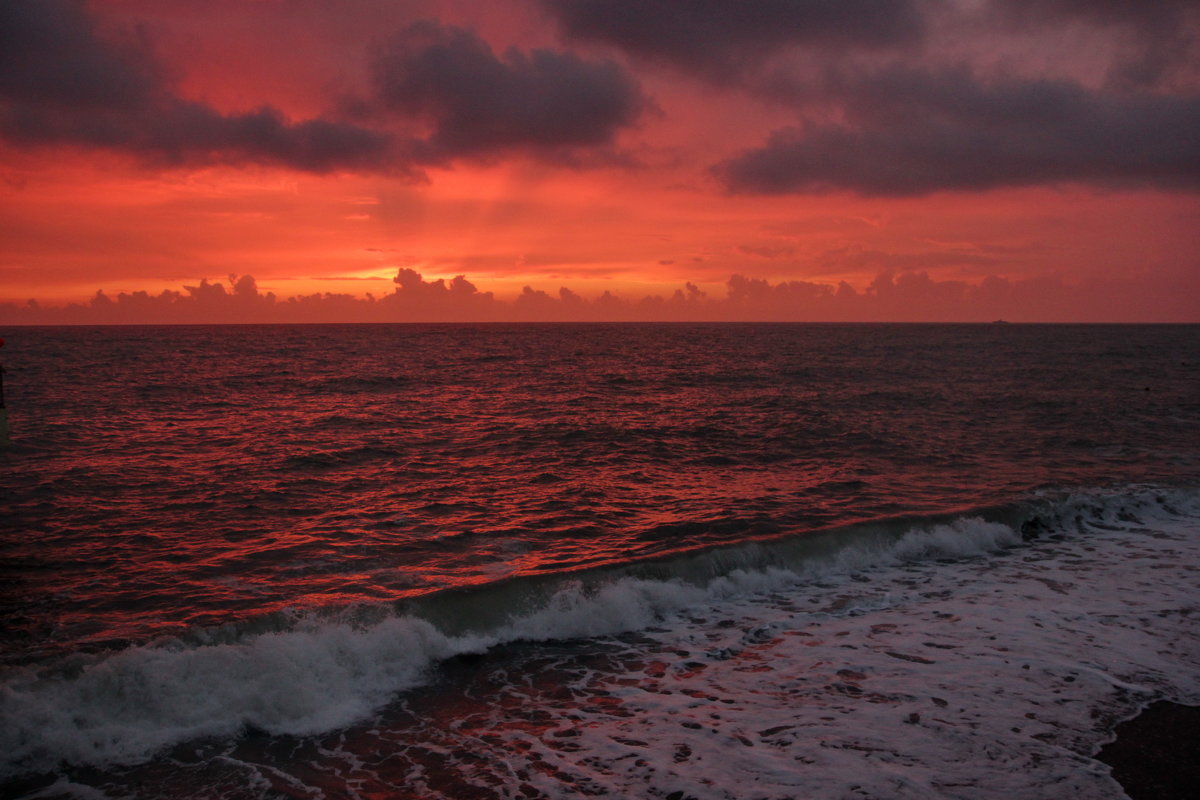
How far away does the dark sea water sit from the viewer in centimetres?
764

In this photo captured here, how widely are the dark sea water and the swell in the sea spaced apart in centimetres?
5

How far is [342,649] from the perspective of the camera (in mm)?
10086

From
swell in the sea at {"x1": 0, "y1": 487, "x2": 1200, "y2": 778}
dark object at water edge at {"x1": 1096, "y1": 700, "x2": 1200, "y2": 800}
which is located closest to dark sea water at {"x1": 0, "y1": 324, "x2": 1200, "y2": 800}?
swell in the sea at {"x1": 0, "y1": 487, "x2": 1200, "y2": 778}

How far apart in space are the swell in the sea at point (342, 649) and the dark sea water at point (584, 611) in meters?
0.05

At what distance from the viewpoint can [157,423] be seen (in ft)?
95.9

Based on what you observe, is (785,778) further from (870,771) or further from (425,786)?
(425,786)

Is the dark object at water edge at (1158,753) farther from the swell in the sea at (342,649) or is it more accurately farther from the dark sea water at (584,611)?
the swell in the sea at (342,649)

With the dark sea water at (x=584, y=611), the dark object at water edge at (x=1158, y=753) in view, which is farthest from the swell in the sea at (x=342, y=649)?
the dark object at water edge at (x=1158, y=753)

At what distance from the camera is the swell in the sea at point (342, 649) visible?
8.31 meters

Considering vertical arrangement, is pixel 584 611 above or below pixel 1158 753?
below

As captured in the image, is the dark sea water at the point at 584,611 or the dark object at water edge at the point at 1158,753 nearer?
the dark object at water edge at the point at 1158,753

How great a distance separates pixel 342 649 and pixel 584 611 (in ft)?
12.1

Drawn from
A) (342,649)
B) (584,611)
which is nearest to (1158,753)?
(584,611)

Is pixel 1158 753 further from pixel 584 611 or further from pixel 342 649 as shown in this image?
pixel 342 649
